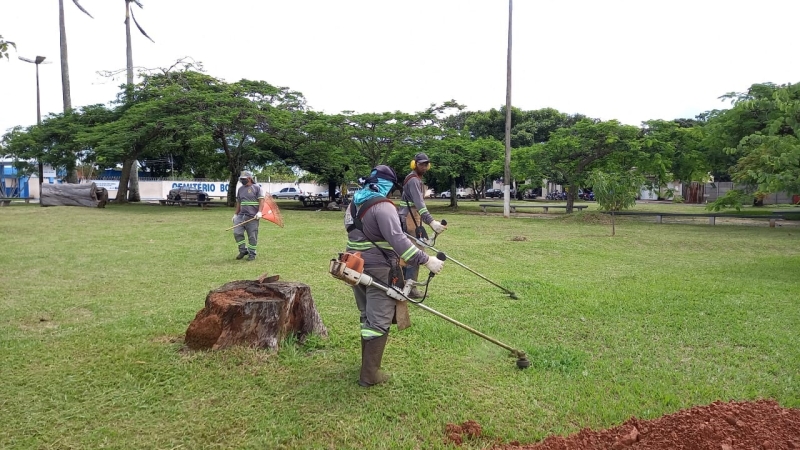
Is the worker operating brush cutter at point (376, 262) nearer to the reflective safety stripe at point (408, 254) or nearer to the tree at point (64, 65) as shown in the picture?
the reflective safety stripe at point (408, 254)

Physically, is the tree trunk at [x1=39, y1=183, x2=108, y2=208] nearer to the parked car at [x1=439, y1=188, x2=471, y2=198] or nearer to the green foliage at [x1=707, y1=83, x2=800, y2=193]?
the green foliage at [x1=707, y1=83, x2=800, y2=193]

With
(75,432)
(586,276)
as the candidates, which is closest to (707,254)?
(586,276)

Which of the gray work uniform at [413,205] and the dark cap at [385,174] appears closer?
the dark cap at [385,174]

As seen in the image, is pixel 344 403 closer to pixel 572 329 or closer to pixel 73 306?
pixel 572 329

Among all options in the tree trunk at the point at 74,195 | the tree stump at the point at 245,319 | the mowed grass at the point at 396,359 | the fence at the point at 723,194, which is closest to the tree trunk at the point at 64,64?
the tree trunk at the point at 74,195

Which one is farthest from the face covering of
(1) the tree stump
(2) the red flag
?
(2) the red flag

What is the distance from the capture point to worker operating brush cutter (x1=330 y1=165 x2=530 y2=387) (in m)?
3.85

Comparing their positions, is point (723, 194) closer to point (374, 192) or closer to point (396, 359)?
point (396, 359)

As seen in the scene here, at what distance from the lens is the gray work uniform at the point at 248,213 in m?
9.81

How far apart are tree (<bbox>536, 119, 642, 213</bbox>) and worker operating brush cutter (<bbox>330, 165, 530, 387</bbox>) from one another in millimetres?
18613

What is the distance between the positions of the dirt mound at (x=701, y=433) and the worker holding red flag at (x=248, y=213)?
7363 mm

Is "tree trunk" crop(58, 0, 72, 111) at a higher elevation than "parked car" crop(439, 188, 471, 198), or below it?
higher

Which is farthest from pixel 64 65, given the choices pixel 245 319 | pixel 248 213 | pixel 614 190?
pixel 245 319

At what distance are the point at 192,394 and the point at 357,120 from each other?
2284 centimetres
